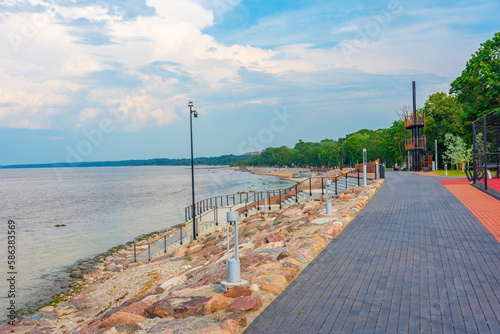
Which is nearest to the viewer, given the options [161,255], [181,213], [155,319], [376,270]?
[155,319]

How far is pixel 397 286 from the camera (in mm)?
5781

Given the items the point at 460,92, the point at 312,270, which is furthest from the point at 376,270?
the point at 460,92

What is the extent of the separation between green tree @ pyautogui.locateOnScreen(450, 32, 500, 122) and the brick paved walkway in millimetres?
23148

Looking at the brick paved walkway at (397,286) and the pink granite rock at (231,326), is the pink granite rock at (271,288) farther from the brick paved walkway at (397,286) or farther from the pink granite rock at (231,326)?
the pink granite rock at (231,326)

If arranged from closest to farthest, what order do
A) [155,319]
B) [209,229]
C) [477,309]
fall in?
[477,309] < [155,319] < [209,229]

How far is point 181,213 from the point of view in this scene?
41625 millimetres

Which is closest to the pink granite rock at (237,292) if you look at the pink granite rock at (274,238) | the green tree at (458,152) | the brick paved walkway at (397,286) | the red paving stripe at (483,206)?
the brick paved walkway at (397,286)

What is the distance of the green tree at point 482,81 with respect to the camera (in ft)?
94.1

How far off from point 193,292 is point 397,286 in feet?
10.4

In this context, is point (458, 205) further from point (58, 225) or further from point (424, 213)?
A: point (58, 225)

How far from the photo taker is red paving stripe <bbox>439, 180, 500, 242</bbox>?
10250 mm

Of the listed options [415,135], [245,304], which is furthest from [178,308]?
[415,135]

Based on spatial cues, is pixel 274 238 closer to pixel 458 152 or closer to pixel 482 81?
pixel 482 81

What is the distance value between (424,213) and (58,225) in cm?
3384
